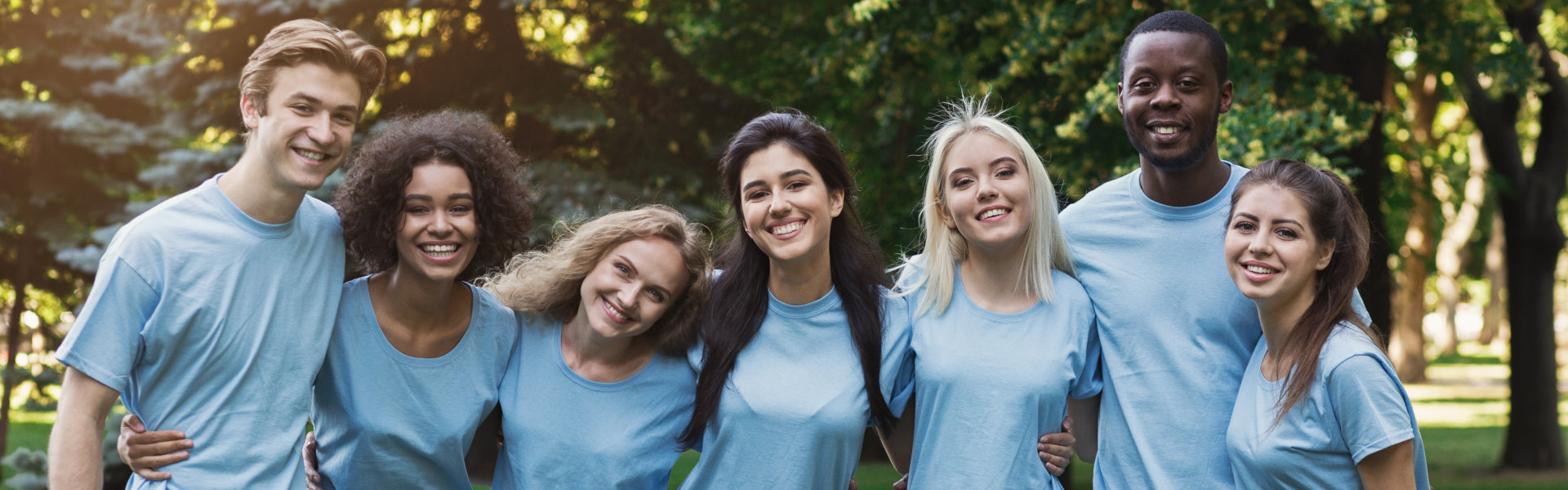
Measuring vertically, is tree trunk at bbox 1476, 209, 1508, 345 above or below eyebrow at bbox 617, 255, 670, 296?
below

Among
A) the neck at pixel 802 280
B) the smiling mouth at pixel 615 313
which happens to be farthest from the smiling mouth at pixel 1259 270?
the smiling mouth at pixel 615 313

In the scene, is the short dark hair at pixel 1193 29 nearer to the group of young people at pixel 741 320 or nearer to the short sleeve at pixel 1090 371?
the group of young people at pixel 741 320

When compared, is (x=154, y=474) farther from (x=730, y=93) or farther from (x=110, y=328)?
(x=730, y=93)

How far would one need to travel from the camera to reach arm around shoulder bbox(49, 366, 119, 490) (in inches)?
131

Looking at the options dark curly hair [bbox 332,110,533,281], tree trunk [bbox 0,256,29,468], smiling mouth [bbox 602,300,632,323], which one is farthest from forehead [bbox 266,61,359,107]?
tree trunk [bbox 0,256,29,468]

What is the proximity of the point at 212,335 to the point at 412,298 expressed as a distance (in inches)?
26.3

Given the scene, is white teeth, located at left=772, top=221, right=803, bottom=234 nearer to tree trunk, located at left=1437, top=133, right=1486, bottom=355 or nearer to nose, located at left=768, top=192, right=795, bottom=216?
nose, located at left=768, top=192, right=795, bottom=216

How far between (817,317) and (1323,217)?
1.61 m

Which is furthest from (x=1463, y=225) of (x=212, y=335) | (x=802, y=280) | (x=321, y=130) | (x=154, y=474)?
(x=154, y=474)

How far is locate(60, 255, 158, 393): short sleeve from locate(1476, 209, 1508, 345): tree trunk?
50.3 feet

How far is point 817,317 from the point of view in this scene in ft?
13.2

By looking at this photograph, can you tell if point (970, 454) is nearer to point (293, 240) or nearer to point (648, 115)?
point (293, 240)

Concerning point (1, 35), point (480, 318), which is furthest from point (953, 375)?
point (1, 35)

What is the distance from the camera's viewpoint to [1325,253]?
3543 mm
